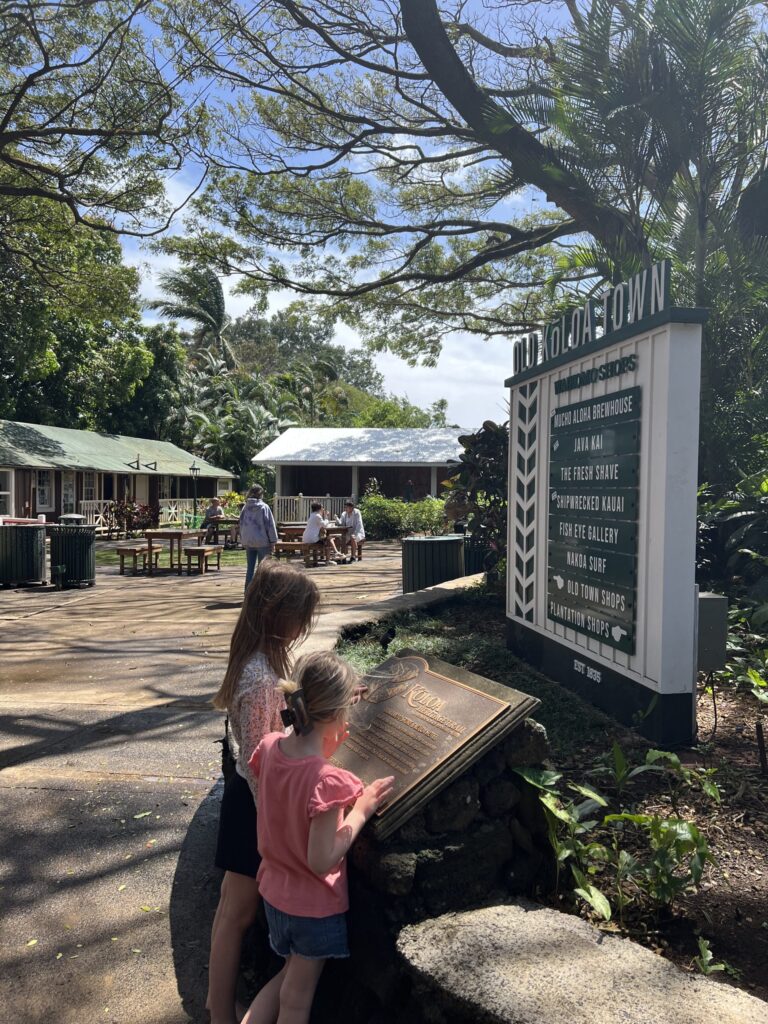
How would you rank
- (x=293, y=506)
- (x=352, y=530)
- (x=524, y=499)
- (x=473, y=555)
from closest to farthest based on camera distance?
(x=524, y=499) → (x=473, y=555) → (x=352, y=530) → (x=293, y=506)

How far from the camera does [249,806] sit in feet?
8.55

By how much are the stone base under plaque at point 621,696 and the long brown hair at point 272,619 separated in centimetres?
216

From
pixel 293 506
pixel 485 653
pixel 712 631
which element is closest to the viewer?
pixel 712 631

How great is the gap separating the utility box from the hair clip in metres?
3.07

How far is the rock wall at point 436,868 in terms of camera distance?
234cm

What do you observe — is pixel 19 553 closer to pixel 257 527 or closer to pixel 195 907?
pixel 257 527

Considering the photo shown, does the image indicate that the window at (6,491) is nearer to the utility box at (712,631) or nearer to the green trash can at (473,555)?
the green trash can at (473,555)

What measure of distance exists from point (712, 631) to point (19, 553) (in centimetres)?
1233

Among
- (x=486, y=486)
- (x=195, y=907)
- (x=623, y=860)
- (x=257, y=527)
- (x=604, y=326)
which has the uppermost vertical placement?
(x=604, y=326)

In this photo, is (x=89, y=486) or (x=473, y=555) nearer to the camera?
(x=473, y=555)

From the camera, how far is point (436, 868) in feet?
7.96

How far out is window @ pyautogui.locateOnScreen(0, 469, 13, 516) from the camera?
25.8 m

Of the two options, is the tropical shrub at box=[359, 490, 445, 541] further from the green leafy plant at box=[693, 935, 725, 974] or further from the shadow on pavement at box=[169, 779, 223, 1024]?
the green leafy plant at box=[693, 935, 725, 974]

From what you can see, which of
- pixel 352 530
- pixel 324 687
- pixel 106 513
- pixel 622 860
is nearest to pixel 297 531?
pixel 352 530
